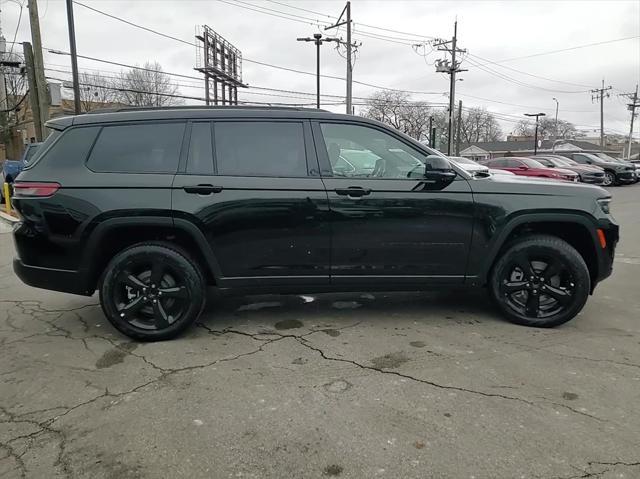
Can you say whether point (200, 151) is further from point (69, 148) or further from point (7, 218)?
point (7, 218)

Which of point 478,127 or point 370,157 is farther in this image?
point 478,127

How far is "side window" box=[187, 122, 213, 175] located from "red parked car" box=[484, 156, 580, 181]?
15593 mm

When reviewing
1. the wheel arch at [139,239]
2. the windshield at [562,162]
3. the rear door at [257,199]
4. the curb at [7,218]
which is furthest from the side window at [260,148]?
the windshield at [562,162]

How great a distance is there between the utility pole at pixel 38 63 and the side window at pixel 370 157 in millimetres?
12626

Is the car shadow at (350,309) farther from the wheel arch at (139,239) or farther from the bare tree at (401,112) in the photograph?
the bare tree at (401,112)

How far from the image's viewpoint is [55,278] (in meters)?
3.86

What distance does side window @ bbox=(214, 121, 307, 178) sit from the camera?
3873 mm

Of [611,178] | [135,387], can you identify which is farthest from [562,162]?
[135,387]

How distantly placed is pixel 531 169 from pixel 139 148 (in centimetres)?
1690

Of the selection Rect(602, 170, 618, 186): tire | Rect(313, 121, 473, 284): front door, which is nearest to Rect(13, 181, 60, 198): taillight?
Rect(313, 121, 473, 284): front door

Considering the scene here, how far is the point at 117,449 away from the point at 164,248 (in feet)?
5.63

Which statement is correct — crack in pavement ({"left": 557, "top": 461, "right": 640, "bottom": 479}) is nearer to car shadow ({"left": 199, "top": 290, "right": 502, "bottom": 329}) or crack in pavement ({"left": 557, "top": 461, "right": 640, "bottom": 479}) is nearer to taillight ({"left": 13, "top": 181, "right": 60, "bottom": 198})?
car shadow ({"left": 199, "top": 290, "right": 502, "bottom": 329})

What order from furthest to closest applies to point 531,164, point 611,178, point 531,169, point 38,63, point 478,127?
1. point 478,127
2. point 611,178
3. point 531,164
4. point 531,169
5. point 38,63

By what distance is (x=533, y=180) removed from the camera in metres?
4.20
